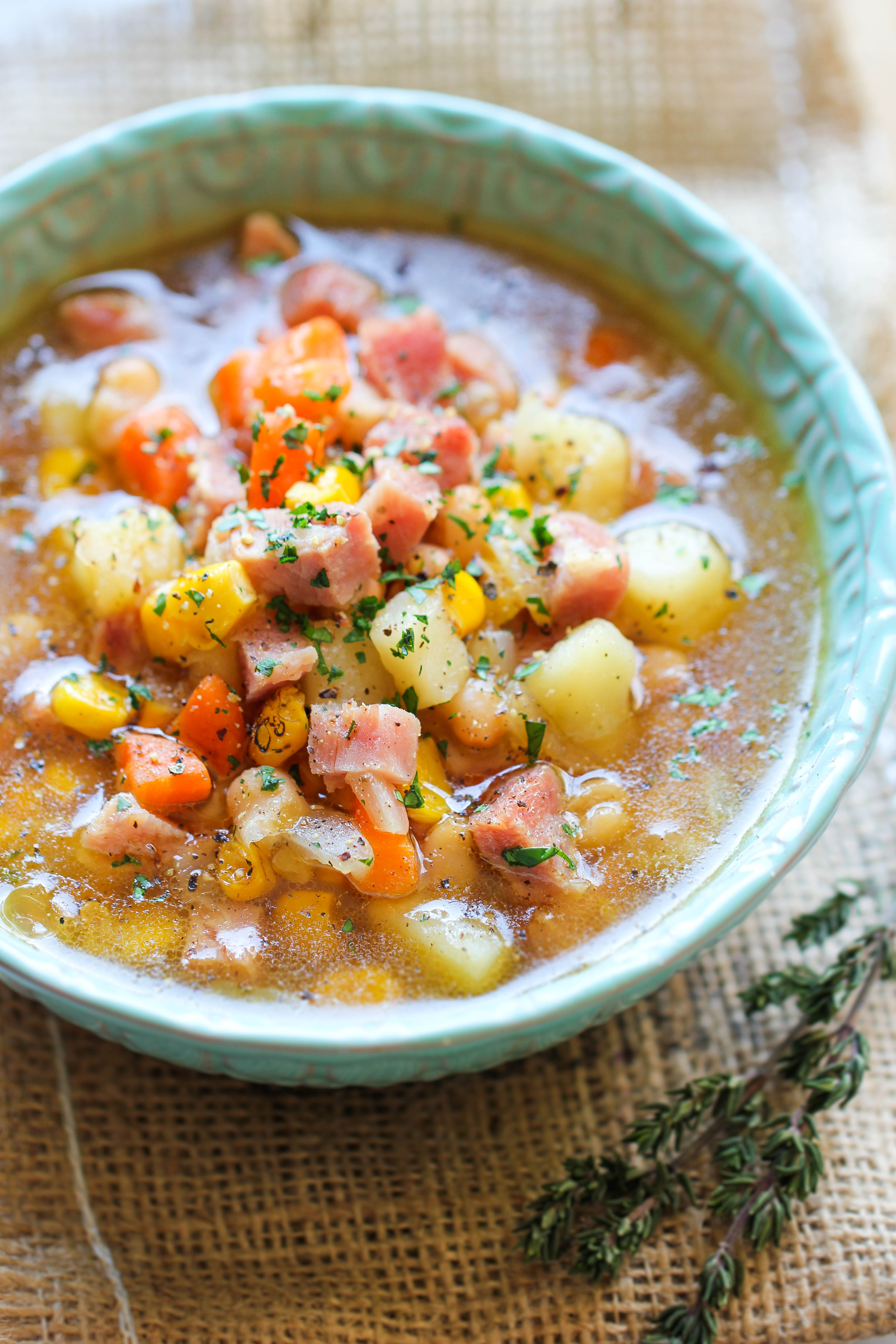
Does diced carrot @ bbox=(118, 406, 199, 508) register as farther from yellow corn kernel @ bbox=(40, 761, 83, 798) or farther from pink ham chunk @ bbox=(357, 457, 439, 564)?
yellow corn kernel @ bbox=(40, 761, 83, 798)

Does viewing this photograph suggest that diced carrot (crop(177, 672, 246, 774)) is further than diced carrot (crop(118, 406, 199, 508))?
No

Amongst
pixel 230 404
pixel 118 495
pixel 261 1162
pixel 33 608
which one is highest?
pixel 230 404

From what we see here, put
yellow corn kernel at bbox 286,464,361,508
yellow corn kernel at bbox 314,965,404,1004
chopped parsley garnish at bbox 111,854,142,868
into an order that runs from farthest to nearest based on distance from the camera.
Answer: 1. yellow corn kernel at bbox 286,464,361,508
2. chopped parsley garnish at bbox 111,854,142,868
3. yellow corn kernel at bbox 314,965,404,1004

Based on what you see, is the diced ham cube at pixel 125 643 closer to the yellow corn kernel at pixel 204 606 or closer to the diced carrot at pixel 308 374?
the yellow corn kernel at pixel 204 606

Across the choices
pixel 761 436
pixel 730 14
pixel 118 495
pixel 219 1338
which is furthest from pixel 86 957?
pixel 730 14

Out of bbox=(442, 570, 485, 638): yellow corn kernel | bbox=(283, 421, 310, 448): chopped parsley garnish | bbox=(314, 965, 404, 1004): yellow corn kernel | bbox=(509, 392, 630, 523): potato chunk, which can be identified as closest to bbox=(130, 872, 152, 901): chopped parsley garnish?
bbox=(314, 965, 404, 1004): yellow corn kernel

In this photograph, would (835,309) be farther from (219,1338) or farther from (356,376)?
(219,1338)
